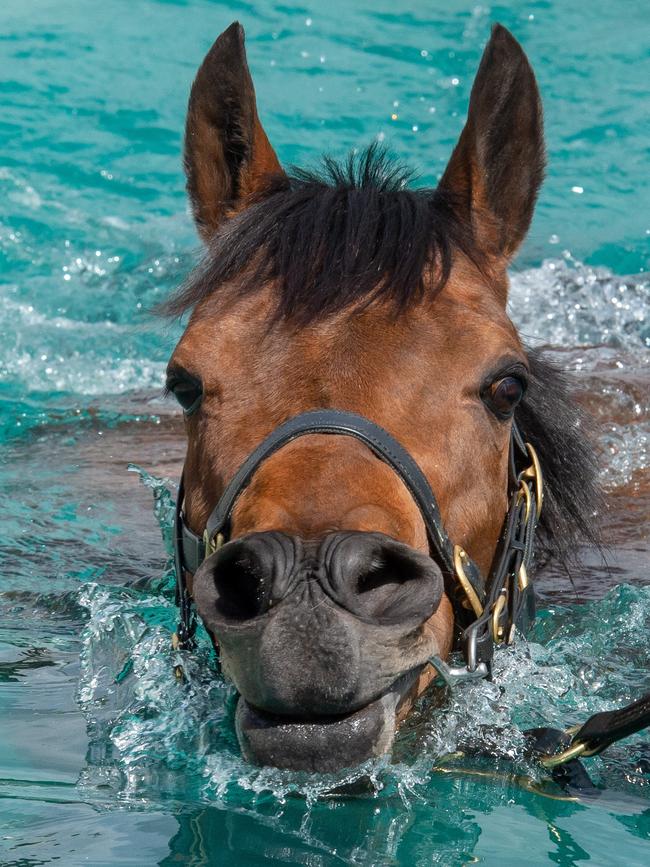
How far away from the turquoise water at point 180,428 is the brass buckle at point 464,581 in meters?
0.34

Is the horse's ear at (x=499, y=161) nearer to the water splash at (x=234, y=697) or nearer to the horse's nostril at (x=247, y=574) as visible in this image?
the water splash at (x=234, y=697)

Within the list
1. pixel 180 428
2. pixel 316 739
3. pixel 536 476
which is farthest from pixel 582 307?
pixel 316 739

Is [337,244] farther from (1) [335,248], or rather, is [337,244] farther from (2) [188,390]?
(2) [188,390]

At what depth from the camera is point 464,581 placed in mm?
3109

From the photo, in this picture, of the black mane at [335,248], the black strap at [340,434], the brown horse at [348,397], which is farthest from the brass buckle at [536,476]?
the black strap at [340,434]

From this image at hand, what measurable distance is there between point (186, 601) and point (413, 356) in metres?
1.13

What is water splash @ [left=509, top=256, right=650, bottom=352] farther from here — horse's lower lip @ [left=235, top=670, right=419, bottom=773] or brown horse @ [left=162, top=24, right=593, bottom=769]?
horse's lower lip @ [left=235, top=670, right=419, bottom=773]

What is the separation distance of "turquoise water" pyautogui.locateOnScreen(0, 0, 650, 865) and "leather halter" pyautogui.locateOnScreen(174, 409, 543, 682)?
7.8 inches

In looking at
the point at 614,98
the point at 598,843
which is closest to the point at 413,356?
the point at 598,843

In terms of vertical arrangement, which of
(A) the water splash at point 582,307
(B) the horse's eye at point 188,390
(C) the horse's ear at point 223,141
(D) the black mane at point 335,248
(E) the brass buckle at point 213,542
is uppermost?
(C) the horse's ear at point 223,141

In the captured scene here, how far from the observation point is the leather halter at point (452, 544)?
288 cm

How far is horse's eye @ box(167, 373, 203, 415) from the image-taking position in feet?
10.9

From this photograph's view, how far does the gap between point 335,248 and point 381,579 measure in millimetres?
1243

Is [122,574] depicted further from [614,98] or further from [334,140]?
[614,98]
